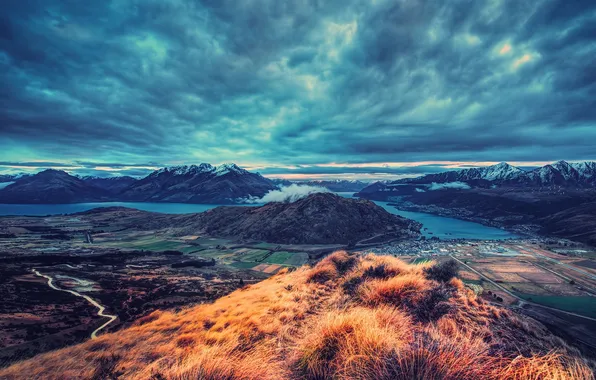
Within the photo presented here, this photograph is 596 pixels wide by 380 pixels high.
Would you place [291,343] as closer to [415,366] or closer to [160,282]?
[415,366]

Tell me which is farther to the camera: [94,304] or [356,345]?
[94,304]

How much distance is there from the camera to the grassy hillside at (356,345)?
150 inches

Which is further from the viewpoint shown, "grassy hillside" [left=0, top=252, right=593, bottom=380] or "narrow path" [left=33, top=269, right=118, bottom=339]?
"narrow path" [left=33, top=269, right=118, bottom=339]

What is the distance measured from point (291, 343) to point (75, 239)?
20977 centimetres

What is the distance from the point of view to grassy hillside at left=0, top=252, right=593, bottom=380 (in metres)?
3.82

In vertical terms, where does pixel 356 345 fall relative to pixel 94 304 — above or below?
above

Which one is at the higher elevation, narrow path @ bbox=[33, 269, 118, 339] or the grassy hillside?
the grassy hillside

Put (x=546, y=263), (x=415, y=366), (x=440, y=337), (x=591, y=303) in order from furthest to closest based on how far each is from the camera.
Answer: (x=546, y=263), (x=591, y=303), (x=440, y=337), (x=415, y=366)

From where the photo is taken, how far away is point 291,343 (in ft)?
20.6

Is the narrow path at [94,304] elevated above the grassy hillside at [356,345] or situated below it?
below

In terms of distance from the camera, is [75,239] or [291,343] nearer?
[291,343]

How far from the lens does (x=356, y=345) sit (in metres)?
4.68

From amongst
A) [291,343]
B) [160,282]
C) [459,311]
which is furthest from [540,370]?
[160,282]

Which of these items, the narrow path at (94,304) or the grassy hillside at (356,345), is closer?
A: the grassy hillside at (356,345)
